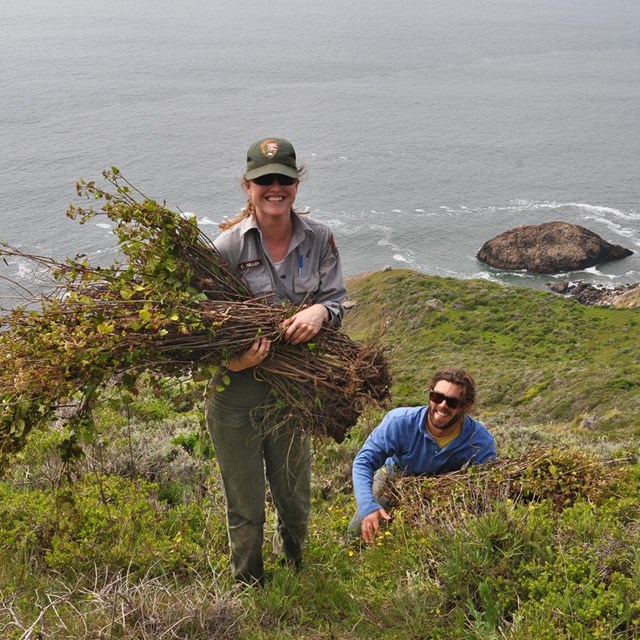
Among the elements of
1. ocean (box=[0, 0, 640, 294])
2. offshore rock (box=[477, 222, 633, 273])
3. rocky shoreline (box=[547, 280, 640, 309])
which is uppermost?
ocean (box=[0, 0, 640, 294])

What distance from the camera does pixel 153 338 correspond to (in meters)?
3.87

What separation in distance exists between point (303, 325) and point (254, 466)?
899 mm

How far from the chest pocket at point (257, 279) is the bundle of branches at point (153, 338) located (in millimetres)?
48

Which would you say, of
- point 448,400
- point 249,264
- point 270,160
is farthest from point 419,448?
point 270,160

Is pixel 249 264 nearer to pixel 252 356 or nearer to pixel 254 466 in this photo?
pixel 252 356

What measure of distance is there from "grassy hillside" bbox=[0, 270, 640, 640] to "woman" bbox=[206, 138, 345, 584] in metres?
0.26

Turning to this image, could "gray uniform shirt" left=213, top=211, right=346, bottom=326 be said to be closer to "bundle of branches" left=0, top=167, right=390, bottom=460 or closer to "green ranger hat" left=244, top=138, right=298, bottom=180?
"bundle of branches" left=0, top=167, right=390, bottom=460

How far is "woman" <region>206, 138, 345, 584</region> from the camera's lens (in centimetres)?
410

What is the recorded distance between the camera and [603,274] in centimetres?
5997

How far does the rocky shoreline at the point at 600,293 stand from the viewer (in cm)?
5133

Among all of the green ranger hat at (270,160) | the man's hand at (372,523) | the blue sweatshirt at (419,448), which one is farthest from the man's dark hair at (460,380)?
the green ranger hat at (270,160)

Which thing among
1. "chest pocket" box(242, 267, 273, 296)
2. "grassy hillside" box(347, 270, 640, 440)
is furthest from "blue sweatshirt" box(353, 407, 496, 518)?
"grassy hillside" box(347, 270, 640, 440)

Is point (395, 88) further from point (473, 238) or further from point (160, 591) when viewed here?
point (160, 591)

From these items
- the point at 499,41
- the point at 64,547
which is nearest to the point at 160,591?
the point at 64,547
